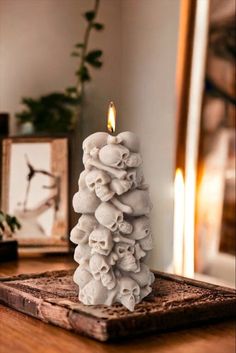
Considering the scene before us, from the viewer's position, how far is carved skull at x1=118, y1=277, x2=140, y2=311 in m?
0.84

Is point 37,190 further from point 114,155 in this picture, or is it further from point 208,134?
point 114,155

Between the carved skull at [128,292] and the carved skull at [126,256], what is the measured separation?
0.06ft

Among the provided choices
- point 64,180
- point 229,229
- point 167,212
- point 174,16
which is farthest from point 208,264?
point 174,16

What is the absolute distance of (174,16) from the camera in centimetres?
183

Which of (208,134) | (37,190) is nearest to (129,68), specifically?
(208,134)

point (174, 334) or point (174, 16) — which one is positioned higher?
point (174, 16)

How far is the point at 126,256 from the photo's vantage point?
0.85 metres

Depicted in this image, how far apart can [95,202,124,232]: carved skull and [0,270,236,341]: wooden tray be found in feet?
0.34

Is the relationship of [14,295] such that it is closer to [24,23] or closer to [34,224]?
[34,224]

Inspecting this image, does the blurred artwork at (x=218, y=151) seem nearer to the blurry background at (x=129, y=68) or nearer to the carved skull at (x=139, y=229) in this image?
the blurry background at (x=129, y=68)

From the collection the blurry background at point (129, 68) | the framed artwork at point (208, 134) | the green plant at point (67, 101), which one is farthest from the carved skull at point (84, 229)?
the green plant at point (67, 101)

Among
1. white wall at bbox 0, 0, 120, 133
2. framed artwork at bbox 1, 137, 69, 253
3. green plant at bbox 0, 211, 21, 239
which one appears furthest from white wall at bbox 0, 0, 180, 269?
green plant at bbox 0, 211, 21, 239

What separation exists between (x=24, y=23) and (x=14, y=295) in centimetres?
118

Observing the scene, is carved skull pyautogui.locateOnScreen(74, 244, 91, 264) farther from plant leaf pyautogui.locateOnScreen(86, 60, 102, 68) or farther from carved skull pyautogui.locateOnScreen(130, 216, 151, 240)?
plant leaf pyautogui.locateOnScreen(86, 60, 102, 68)
